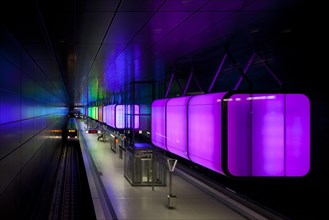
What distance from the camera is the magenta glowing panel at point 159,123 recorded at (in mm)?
9367

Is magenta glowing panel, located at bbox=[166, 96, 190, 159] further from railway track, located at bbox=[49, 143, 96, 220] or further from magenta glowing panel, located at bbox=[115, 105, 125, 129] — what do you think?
magenta glowing panel, located at bbox=[115, 105, 125, 129]

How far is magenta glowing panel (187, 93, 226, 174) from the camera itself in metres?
5.32

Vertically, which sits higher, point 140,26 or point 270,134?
point 140,26

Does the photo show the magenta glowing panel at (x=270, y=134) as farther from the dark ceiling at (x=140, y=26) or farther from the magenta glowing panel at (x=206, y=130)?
the dark ceiling at (x=140, y=26)

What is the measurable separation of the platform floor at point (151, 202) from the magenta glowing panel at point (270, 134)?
7.05 feet

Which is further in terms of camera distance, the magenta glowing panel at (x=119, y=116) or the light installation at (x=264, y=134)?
the magenta glowing panel at (x=119, y=116)

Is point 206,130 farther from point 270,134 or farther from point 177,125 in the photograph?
point 177,125

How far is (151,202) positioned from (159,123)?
256 cm

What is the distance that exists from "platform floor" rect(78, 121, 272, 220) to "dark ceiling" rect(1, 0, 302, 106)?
3334 millimetres

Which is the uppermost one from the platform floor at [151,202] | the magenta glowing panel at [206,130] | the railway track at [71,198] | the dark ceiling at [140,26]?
the dark ceiling at [140,26]

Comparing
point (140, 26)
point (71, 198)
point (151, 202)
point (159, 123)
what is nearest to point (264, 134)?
point (140, 26)

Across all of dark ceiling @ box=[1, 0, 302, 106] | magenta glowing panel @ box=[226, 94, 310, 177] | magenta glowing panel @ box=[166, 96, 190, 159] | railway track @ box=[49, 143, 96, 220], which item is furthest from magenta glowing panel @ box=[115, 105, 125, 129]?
magenta glowing panel @ box=[226, 94, 310, 177]

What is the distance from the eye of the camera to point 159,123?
984cm

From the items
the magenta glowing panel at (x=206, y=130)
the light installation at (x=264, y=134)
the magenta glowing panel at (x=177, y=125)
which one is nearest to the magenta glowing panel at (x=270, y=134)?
the light installation at (x=264, y=134)
